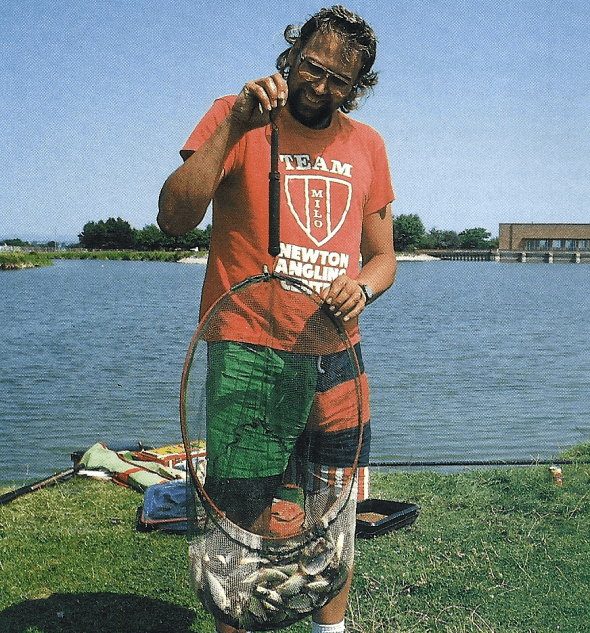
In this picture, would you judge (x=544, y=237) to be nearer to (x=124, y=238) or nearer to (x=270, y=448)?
(x=124, y=238)

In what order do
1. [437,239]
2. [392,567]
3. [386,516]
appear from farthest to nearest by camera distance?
[437,239]
[386,516]
[392,567]

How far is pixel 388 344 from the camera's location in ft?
74.9

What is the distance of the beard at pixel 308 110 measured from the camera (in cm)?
265

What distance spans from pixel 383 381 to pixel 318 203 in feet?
43.9

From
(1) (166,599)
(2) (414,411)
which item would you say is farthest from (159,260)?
(1) (166,599)

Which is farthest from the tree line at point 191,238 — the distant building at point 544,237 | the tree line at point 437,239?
the distant building at point 544,237

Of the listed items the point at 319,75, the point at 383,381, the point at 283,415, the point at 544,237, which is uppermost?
the point at 319,75

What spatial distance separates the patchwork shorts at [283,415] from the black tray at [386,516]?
223 cm

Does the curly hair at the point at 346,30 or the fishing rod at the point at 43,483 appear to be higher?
the curly hair at the point at 346,30

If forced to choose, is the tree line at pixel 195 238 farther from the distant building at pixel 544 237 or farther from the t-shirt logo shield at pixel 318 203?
the t-shirt logo shield at pixel 318 203

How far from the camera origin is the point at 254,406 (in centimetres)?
270

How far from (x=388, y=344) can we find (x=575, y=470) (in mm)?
16213

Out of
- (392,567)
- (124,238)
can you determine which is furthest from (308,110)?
(124,238)

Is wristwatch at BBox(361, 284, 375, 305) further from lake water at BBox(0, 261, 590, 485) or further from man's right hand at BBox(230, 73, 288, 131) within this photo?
lake water at BBox(0, 261, 590, 485)
